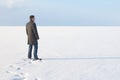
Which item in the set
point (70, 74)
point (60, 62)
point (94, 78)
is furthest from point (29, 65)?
point (94, 78)

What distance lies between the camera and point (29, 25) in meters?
10.7

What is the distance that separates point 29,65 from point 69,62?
1260 millimetres

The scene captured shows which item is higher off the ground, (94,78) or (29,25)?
(29,25)

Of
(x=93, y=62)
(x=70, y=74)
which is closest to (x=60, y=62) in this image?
(x=93, y=62)

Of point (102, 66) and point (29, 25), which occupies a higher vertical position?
point (29, 25)

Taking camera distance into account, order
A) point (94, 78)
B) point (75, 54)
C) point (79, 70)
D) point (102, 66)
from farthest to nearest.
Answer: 1. point (75, 54)
2. point (102, 66)
3. point (79, 70)
4. point (94, 78)

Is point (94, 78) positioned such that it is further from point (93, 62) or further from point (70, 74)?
point (93, 62)

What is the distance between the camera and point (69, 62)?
10.4m

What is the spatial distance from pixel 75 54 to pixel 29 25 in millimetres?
2490

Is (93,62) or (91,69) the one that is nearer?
(91,69)

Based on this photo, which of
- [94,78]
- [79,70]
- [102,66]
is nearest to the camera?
[94,78]

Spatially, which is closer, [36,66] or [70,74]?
[70,74]

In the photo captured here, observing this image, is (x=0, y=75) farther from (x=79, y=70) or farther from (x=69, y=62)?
(x=69, y=62)

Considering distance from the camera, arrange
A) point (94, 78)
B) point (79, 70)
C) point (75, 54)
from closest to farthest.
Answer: point (94, 78)
point (79, 70)
point (75, 54)
